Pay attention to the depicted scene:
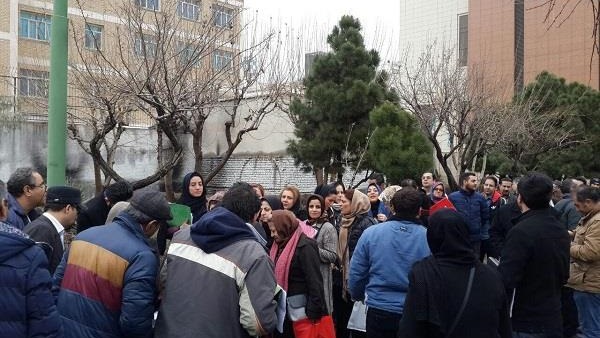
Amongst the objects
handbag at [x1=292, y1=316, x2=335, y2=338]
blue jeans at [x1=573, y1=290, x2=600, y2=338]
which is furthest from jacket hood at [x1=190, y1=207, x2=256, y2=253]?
blue jeans at [x1=573, y1=290, x2=600, y2=338]

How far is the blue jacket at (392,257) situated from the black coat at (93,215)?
111 inches

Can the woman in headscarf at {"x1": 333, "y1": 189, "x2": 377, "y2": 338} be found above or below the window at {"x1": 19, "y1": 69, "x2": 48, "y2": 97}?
below

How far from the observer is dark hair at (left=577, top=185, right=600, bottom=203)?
5645 millimetres

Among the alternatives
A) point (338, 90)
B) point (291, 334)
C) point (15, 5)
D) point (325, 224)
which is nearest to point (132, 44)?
point (338, 90)

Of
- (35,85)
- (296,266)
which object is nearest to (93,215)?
(296,266)

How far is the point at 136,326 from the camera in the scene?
135 inches

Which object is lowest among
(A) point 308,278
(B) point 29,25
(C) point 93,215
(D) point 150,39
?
(A) point 308,278

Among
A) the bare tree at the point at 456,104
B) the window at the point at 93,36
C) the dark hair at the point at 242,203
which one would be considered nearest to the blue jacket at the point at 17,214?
the dark hair at the point at 242,203

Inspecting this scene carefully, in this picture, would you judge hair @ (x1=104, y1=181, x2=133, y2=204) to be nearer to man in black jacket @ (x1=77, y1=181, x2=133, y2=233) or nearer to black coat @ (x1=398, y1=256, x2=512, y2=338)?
man in black jacket @ (x1=77, y1=181, x2=133, y2=233)

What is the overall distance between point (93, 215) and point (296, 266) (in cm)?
225

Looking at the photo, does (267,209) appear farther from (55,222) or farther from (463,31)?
(463,31)

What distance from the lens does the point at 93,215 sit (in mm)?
6023

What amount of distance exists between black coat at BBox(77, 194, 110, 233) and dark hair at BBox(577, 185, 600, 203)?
4562 millimetres

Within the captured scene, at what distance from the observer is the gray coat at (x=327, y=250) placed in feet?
18.4
